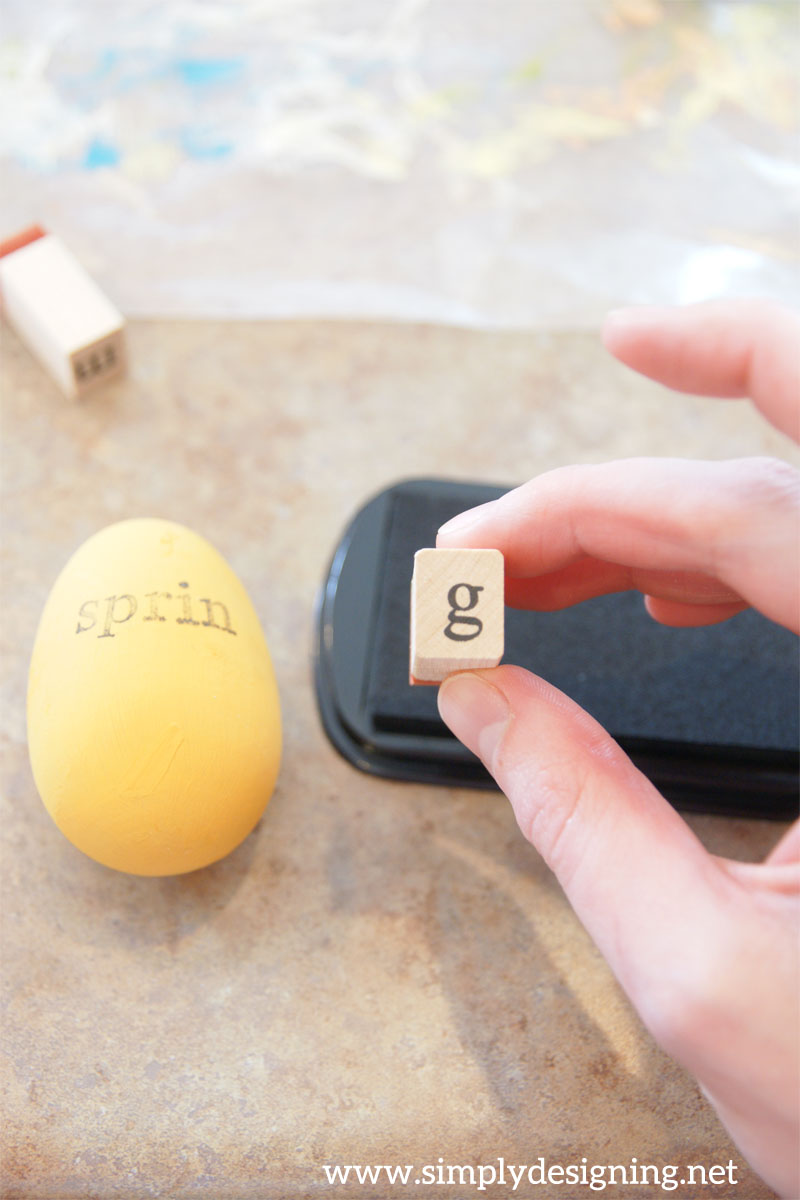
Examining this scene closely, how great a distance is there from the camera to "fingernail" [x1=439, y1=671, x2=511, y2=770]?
56cm

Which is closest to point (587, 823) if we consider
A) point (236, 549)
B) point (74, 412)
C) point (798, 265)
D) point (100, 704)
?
point (100, 704)

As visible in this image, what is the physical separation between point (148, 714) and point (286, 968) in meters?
0.26

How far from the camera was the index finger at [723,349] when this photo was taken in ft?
1.90

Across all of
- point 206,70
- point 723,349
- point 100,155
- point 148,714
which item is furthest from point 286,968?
point 206,70

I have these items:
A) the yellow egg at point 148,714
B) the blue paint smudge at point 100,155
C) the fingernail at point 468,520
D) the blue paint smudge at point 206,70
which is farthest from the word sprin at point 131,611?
the blue paint smudge at point 206,70

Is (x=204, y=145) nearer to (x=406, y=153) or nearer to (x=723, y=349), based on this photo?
(x=406, y=153)

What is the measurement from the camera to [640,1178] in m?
0.65

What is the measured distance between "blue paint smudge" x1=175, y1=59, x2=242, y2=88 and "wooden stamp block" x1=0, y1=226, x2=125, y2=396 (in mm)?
366

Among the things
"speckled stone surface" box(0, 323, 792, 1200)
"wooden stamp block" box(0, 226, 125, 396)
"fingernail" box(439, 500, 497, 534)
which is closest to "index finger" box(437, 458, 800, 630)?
"fingernail" box(439, 500, 497, 534)

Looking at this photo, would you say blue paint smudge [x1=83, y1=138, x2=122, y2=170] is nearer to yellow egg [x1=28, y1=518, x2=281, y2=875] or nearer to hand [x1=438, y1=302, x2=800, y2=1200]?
yellow egg [x1=28, y1=518, x2=281, y2=875]

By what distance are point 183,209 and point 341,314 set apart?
24 centimetres

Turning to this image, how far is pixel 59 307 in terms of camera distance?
2.86 feet

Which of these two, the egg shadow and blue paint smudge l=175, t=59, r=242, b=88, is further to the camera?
blue paint smudge l=175, t=59, r=242, b=88

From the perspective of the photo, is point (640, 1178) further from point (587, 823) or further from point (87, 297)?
point (87, 297)
